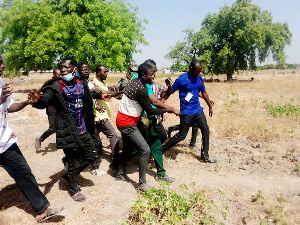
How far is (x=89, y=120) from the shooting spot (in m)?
3.88

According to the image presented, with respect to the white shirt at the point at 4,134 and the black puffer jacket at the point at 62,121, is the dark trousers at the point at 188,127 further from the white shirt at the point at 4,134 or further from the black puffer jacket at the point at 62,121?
the white shirt at the point at 4,134

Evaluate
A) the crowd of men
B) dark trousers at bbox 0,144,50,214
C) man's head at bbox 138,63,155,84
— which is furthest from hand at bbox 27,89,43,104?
man's head at bbox 138,63,155,84

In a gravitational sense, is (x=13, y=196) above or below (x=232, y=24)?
below

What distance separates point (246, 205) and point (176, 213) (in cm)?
120

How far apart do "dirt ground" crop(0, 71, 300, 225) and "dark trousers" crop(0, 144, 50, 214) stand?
0.33 meters

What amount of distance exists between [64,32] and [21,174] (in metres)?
16.5

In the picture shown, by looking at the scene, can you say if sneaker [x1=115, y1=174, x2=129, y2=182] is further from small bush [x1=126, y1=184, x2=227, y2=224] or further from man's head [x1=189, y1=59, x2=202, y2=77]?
man's head [x1=189, y1=59, x2=202, y2=77]

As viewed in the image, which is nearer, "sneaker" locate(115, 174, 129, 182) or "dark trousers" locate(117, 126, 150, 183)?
"dark trousers" locate(117, 126, 150, 183)

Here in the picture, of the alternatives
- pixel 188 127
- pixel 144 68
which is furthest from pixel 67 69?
pixel 188 127

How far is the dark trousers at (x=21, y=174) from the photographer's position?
300 centimetres

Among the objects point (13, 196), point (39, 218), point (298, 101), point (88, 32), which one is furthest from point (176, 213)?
point (88, 32)

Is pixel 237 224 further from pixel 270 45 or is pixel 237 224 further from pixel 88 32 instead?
pixel 270 45

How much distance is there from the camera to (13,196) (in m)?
3.88

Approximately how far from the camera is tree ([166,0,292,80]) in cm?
2619
